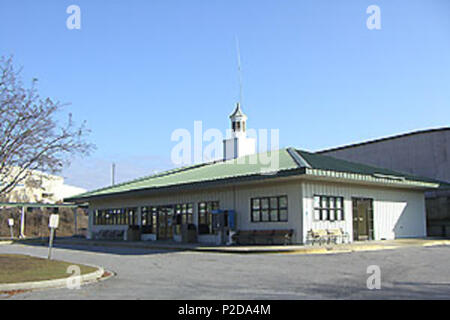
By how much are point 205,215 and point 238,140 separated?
9629mm

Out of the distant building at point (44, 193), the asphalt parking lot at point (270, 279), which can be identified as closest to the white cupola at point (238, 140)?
the asphalt parking lot at point (270, 279)

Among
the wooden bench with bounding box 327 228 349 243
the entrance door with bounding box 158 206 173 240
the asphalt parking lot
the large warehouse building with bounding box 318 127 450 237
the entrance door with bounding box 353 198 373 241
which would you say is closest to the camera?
the asphalt parking lot

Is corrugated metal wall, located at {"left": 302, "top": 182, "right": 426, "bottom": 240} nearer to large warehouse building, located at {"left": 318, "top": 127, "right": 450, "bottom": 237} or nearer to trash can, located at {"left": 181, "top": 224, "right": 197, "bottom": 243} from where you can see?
large warehouse building, located at {"left": 318, "top": 127, "right": 450, "bottom": 237}

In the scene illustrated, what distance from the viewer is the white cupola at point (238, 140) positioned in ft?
117

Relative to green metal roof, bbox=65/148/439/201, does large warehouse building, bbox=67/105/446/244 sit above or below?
A: below

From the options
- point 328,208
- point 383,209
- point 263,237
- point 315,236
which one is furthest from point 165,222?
point 383,209

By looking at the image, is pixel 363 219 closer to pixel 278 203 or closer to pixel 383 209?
pixel 383 209

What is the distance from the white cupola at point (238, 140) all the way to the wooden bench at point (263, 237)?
11702 mm

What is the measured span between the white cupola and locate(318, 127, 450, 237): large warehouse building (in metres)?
10.7

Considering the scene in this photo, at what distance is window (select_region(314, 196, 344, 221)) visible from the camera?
23.4 metres

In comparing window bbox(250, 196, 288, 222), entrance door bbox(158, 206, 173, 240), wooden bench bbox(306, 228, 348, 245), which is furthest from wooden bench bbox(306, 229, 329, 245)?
entrance door bbox(158, 206, 173, 240)

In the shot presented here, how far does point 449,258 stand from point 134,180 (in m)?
25.6

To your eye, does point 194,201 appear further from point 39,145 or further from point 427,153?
point 427,153
